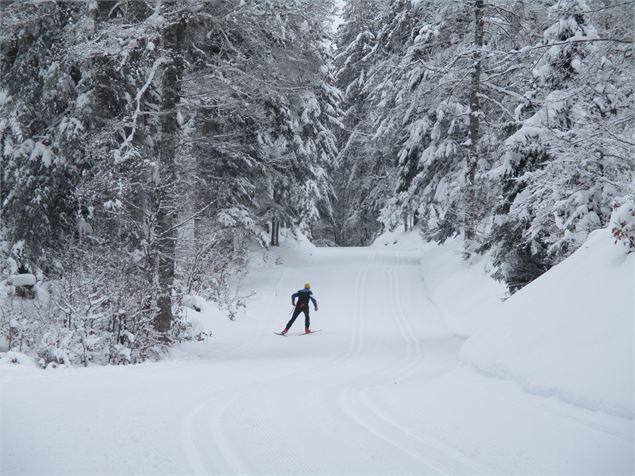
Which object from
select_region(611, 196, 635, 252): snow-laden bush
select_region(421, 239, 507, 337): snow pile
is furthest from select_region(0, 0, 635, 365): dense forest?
select_region(611, 196, 635, 252): snow-laden bush

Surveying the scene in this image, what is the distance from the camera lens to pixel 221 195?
19.6m

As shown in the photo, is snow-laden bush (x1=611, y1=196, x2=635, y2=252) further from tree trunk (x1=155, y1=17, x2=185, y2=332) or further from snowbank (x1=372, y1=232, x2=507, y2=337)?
tree trunk (x1=155, y1=17, x2=185, y2=332)

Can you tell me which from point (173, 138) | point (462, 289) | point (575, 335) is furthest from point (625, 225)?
point (462, 289)

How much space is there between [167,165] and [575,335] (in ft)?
27.3

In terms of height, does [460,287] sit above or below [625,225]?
below

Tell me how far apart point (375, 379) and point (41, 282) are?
9.78 m

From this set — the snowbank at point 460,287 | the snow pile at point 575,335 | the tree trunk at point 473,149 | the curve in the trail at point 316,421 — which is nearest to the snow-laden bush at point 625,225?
the snow pile at point 575,335

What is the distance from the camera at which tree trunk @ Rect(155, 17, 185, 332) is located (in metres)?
10.9

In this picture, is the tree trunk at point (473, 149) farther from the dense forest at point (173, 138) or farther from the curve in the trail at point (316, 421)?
the curve in the trail at point (316, 421)

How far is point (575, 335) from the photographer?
544 centimetres

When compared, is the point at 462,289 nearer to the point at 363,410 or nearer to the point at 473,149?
the point at 473,149

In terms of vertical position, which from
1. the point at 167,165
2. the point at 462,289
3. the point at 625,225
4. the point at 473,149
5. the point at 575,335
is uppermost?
the point at 473,149

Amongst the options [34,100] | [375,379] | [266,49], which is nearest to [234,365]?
[375,379]

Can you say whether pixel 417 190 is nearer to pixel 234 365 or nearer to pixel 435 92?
pixel 435 92
